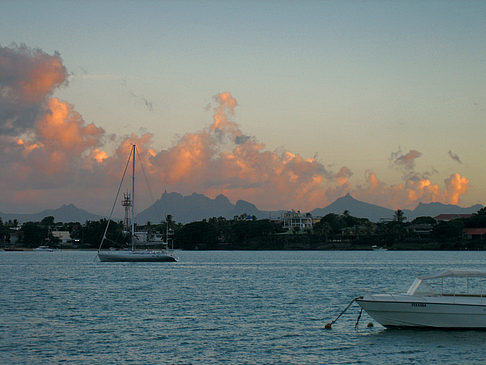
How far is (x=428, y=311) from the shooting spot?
40031mm

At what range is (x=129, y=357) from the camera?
34.7 metres

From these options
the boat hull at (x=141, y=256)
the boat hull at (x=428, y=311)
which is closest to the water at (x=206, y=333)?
the boat hull at (x=428, y=311)

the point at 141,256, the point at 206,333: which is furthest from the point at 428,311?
the point at 141,256

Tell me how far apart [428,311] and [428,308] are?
19cm

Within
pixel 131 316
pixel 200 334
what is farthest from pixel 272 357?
pixel 131 316

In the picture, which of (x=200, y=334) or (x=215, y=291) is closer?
(x=200, y=334)

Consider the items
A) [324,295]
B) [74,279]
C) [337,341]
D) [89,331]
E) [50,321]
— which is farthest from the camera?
[74,279]

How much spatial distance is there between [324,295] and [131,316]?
939 inches

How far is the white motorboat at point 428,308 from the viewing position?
1556 inches

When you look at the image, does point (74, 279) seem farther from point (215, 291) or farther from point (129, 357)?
point (129, 357)

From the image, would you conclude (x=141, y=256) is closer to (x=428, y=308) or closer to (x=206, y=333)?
(x=206, y=333)

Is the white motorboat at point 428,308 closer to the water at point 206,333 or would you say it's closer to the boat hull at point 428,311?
the boat hull at point 428,311

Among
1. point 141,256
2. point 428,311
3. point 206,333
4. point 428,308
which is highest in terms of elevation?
point 141,256

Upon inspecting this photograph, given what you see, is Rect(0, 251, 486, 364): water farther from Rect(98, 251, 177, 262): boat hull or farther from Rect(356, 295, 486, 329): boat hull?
Rect(98, 251, 177, 262): boat hull
